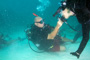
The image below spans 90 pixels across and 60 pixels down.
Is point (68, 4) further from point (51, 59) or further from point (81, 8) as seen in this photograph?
point (51, 59)

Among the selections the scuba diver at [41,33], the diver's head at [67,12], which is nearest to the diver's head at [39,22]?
the scuba diver at [41,33]

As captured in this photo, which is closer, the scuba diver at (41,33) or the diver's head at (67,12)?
the diver's head at (67,12)

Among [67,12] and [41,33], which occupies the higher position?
[41,33]

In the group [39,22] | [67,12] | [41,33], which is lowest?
[67,12]

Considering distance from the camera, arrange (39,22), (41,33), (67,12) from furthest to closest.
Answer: (41,33) < (39,22) < (67,12)

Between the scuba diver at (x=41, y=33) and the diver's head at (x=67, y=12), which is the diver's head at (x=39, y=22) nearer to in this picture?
the scuba diver at (x=41, y=33)

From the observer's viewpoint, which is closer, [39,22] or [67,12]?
[67,12]

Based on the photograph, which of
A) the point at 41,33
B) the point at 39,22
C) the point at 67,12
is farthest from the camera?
the point at 41,33

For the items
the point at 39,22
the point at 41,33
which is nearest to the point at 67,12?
the point at 39,22

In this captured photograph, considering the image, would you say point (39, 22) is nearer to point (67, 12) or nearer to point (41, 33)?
point (41, 33)

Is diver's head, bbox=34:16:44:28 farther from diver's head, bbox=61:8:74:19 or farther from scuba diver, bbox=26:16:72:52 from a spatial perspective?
diver's head, bbox=61:8:74:19

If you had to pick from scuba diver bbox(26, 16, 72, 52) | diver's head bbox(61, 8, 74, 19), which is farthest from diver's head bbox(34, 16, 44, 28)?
diver's head bbox(61, 8, 74, 19)

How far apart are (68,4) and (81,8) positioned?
370 millimetres

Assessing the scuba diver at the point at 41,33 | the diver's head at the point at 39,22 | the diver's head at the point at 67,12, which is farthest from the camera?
the scuba diver at the point at 41,33
